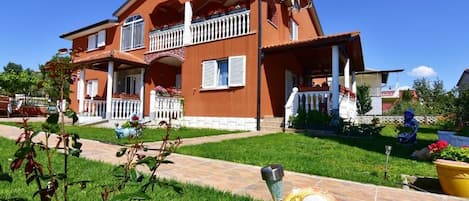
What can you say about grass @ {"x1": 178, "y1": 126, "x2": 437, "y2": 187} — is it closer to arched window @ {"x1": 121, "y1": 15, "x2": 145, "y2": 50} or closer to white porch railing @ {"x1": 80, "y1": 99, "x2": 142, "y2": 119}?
white porch railing @ {"x1": 80, "y1": 99, "x2": 142, "y2": 119}

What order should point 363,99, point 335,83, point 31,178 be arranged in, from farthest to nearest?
point 363,99 < point 335,83 < point 31,178

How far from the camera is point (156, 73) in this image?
1695cm

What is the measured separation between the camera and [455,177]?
4133mm

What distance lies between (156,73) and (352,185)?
46.9 ft

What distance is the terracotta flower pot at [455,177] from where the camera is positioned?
4.07 metres

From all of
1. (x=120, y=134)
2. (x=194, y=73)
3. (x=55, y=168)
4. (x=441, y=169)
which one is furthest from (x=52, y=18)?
(x=441, y=169)

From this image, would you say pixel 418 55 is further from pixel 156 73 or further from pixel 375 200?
pixel 375 200

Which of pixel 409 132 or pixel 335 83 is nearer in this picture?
pixel 409 132

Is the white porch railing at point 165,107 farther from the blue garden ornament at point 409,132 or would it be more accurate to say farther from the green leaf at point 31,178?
the green leaf at point 31,178

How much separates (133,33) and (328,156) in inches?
576

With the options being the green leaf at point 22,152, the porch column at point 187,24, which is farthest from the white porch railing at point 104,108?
the green leaf at point 22,152

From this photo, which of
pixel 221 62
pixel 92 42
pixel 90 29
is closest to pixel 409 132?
pixel 221 62

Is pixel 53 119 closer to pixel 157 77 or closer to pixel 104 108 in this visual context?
pixel 104 108

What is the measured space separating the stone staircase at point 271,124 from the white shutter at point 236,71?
1796 millimetres
